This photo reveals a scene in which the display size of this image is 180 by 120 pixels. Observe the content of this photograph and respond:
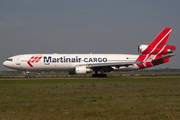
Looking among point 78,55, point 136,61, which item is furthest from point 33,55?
point 136,61

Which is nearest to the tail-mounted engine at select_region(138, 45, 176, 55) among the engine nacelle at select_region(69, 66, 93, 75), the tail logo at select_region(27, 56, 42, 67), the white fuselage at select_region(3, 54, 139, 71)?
the white fuselage at select_region(3, 54, 139, 71)

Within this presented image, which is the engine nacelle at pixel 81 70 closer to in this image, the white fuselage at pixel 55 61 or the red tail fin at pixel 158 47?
the white fuselage at pixel 55 61

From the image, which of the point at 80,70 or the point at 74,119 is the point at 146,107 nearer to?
the point at 74,119

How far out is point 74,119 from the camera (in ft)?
27.9

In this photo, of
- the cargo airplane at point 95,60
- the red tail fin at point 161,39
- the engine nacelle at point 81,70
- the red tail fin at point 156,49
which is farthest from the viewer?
the red tail fin at point 161,39

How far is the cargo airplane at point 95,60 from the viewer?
1542 inches

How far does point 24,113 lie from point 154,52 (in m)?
36.1

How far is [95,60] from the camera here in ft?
134

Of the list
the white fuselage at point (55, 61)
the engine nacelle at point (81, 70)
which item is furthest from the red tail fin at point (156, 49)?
the engine nacelle at point (81, 70)

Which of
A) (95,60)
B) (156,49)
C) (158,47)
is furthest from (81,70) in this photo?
(158,47)

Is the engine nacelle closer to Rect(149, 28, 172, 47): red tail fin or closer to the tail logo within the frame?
the tail logo

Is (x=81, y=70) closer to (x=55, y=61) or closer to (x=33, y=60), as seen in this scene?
(x=55, y=61)

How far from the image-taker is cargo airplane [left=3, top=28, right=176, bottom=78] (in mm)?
39156

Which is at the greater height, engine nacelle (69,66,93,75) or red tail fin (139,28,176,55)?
red tail fin (139,28,176,55)
